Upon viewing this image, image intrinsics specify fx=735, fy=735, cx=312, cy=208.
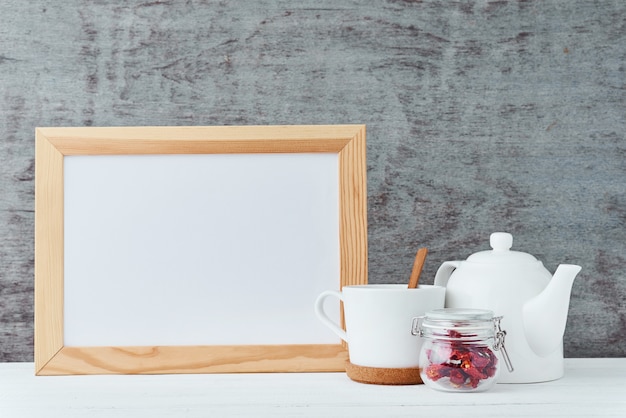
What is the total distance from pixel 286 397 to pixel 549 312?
31 centimetres

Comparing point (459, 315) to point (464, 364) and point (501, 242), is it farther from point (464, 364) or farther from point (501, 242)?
point (501, 242)

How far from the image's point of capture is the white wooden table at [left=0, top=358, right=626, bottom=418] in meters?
0.70

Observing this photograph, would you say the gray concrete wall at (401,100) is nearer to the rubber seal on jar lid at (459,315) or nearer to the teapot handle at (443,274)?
the teapot handle at (443,274)

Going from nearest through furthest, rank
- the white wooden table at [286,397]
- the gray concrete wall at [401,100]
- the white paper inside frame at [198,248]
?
the white wooden table at [286,397] → the white paper inside frame at [198,248] → the gray concrete wall at [401,100]

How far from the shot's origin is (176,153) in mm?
941

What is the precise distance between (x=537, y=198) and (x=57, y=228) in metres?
0.65

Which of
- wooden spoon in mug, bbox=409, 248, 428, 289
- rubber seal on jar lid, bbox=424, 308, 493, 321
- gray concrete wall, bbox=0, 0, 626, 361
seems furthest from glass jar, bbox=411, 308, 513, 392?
gray concrete wall, bbox=0, 0, 626, 361

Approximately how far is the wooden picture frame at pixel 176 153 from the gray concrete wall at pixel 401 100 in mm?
107

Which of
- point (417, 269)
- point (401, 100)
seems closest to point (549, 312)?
point (417, 269)

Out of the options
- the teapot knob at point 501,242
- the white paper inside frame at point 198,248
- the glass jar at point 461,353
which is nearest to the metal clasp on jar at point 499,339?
the glass jar at point 461,353

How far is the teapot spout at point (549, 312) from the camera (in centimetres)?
81

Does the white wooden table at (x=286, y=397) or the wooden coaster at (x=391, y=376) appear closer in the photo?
the white wooden table at (x=286, y=397)

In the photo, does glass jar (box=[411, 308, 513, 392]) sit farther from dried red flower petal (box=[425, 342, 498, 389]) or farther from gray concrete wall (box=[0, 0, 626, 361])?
gray concrete wall (box=[0, 0, 626, 361])

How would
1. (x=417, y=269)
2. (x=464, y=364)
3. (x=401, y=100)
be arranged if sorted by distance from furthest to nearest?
1. (x=401, y=100)
2. (x=417, y=269)
3. (x=464, y=364)
